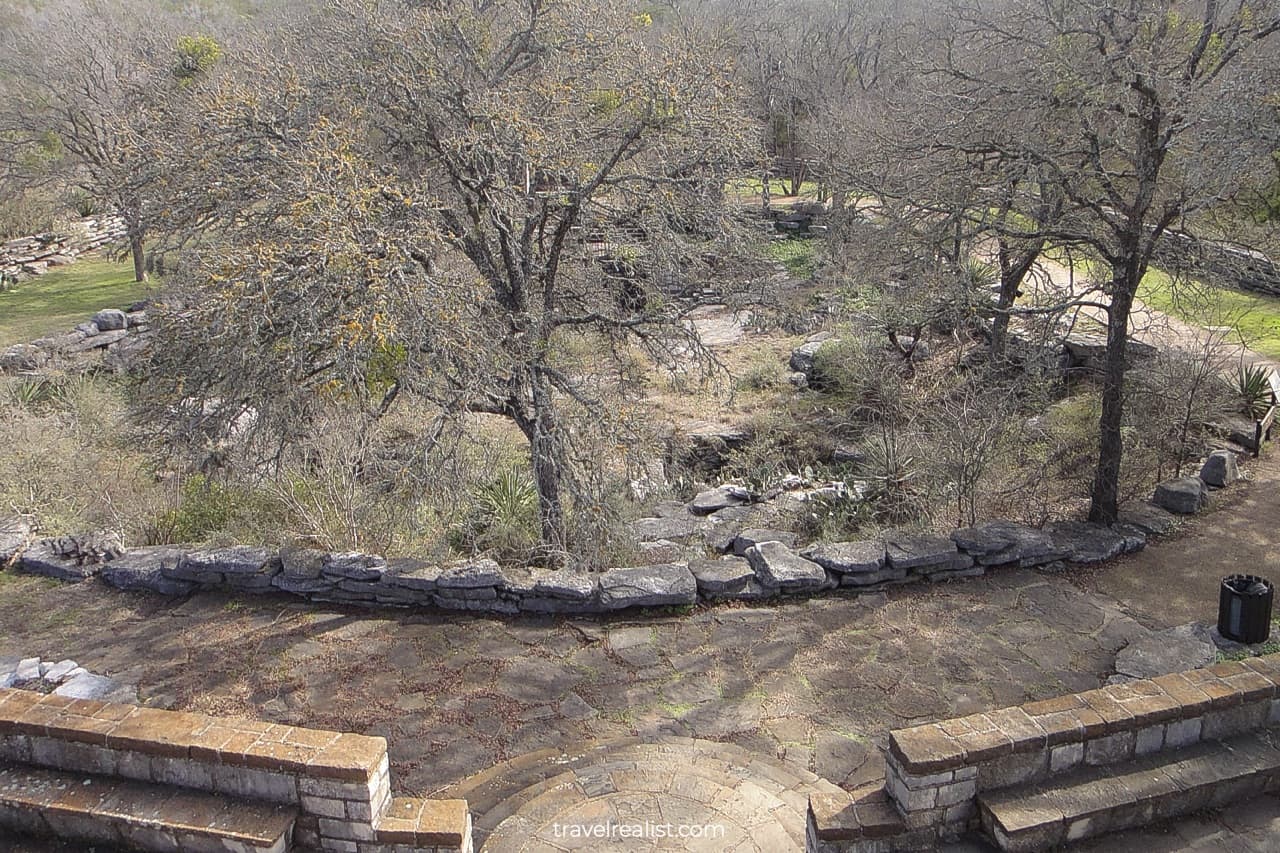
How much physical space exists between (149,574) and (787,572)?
4.27 metres

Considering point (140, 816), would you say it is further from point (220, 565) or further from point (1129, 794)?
point (1129, 794)

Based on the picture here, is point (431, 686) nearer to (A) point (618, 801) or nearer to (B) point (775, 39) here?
(A) point (618, 801)

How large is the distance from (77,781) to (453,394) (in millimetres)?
3045

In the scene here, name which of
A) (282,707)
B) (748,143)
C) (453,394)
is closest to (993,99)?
(748,143)

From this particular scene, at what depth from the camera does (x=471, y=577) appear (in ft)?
19.4

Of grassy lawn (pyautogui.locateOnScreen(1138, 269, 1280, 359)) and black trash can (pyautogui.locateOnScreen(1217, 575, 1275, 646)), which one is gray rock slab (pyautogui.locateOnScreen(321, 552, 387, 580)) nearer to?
black trash can (pyautogui.locateOnScreen(1217, 575, 1275, 646))

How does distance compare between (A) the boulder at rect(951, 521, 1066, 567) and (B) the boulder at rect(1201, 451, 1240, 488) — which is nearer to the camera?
(A) the boulder at rect(951, 521, 1066, 567)

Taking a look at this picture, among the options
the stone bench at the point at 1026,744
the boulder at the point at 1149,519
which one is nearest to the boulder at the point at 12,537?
the stone bench at the point at 1026,744

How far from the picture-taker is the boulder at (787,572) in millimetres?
6059

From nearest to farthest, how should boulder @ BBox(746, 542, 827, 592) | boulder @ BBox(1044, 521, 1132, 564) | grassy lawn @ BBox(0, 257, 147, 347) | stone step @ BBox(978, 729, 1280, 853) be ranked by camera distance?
1. stone step @ BBox(978, 729, 1280, 853)
2. boulder @ BBox(746, 542, 827, 592)
3. boulder @ BBox(1044, 521, 1132, 564)
4. grassy lawn @ BBox(0, 257, 147, 347)

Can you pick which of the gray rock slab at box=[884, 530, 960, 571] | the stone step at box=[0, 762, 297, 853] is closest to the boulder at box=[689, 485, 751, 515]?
the gray rock slab at box=[884, 530, 960, 571]

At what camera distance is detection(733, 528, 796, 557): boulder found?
24.4 ft

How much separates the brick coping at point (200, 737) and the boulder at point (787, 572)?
308 cm

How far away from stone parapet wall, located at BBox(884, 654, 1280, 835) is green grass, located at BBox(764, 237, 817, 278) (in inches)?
611
